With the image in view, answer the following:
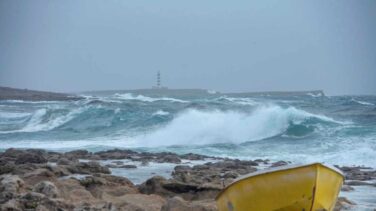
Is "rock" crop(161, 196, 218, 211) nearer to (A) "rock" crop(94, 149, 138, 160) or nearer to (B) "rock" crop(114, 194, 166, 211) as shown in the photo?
(B) "rock" crop(114, 194, 166, 211)

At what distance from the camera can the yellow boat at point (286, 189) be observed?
16.4 ft

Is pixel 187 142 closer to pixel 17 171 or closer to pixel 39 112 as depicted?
pixel 17 171

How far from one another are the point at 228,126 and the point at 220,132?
1190mm

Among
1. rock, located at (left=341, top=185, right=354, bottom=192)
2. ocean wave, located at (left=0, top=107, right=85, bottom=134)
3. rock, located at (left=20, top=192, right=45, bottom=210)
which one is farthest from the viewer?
ocean wave, located at (left=0, top=107, right=85, bottom=134)

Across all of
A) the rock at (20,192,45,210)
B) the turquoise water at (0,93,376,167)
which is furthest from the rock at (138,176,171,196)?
the turquoise water at (0,93,376,167)

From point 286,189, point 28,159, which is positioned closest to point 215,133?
point 28,159

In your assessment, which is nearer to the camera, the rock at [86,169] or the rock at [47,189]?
the rock at [47,189]

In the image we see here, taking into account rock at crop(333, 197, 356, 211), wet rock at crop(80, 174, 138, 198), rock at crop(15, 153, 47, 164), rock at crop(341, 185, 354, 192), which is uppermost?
wet rock at crop(80, 174, 138, 198)

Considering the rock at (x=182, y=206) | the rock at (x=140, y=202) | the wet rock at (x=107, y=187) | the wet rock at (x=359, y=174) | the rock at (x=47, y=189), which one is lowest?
the wet rock at (x=359, y=174)

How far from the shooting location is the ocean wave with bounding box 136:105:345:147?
25.3 metres

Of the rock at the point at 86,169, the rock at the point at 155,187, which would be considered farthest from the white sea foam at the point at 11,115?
the rock at the point at 155,187

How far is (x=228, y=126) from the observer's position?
27.3 meters

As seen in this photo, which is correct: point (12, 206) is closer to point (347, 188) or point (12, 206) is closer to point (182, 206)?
point (182, 206)

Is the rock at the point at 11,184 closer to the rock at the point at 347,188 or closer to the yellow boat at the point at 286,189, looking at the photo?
the yellow boat at the point at 286,189
